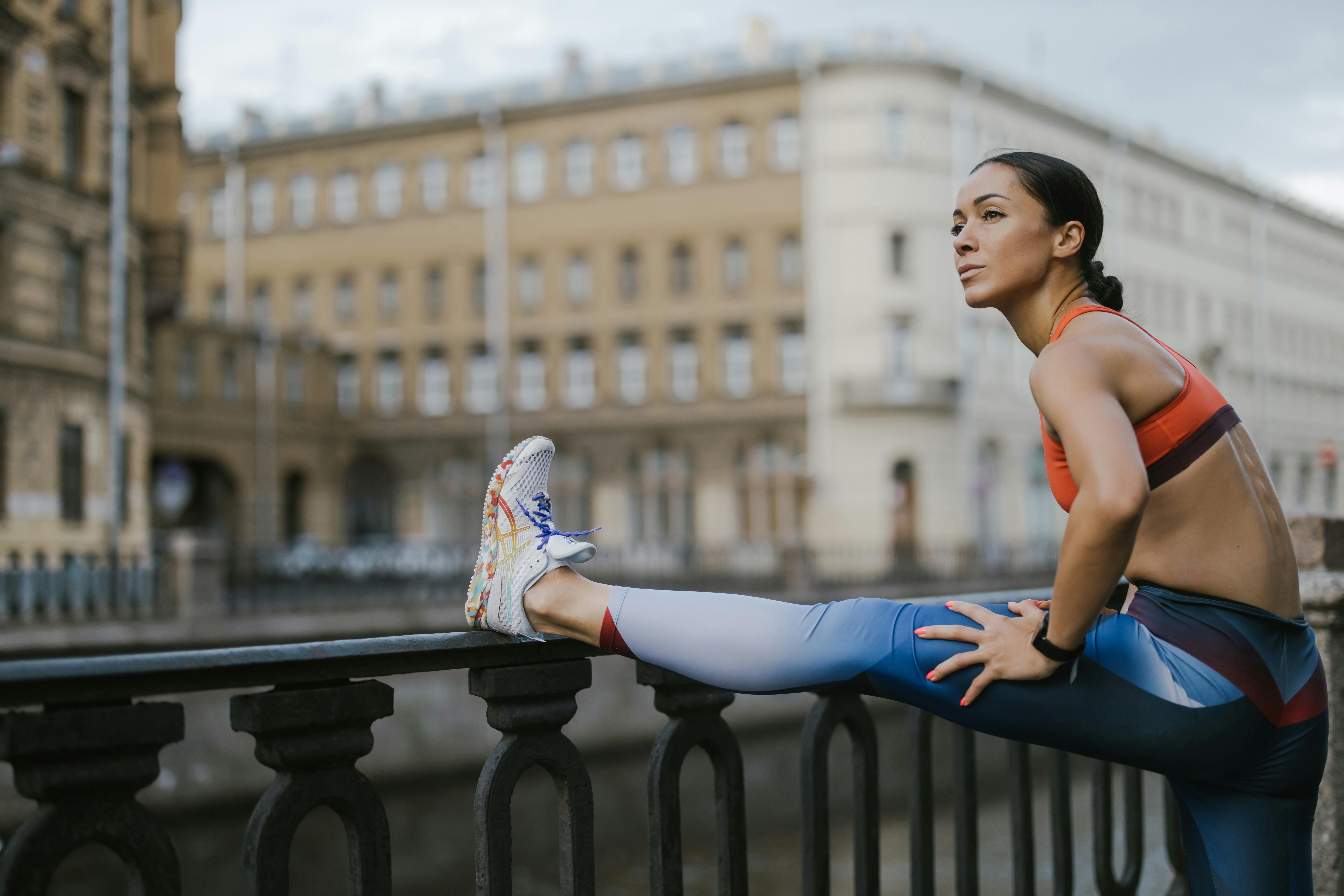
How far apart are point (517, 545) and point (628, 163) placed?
37139 mm

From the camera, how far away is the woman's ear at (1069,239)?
6.93ft

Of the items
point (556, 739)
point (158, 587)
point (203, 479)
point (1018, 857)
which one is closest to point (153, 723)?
point (556, 739)

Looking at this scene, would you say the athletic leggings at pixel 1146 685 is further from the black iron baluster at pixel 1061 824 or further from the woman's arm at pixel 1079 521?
the black iron baluster at pixel 1061 824

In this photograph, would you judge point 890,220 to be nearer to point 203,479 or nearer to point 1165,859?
point 203,479

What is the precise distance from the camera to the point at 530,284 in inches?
1551

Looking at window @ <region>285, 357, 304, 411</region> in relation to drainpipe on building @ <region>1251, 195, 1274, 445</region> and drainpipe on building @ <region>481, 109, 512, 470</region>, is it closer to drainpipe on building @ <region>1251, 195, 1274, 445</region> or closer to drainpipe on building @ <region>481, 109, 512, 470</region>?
drainpipe on building @ <region>481, 109, 512, 470</region>

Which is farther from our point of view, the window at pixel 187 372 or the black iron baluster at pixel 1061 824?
the window at pixel 187 372

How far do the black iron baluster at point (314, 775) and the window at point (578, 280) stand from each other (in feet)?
122

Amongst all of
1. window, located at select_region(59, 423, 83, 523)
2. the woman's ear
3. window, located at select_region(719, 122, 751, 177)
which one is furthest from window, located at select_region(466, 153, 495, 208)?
the woman's ear

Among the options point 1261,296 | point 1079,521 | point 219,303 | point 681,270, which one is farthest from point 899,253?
point 1079,521

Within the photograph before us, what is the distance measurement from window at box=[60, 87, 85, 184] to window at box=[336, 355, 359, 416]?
1970 cm

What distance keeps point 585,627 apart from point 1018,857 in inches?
53.7

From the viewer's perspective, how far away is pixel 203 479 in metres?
38.4

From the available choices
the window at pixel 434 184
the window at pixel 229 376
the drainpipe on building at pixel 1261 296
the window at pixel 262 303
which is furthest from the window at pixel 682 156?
the drainpipe on building at pixel 1261 296
